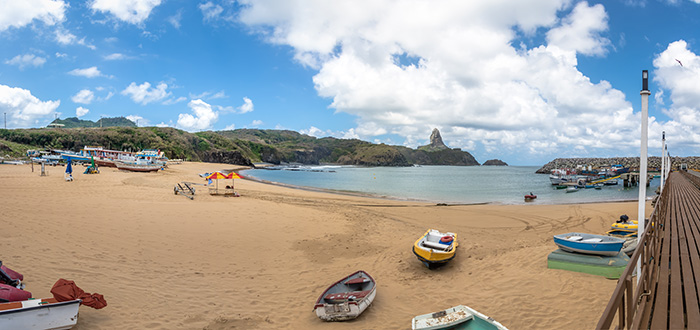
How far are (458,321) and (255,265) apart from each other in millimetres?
7296

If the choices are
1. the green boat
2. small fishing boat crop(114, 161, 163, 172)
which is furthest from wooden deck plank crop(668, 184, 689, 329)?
small fishing boat crop(114, 161, 163, 172)

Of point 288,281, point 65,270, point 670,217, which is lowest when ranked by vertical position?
point 288,281

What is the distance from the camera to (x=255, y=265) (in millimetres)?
11133

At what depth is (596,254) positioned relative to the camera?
8.93 m

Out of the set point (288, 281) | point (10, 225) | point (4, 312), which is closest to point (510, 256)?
point (288, 281)

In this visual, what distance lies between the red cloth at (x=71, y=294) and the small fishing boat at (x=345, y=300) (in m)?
4.53

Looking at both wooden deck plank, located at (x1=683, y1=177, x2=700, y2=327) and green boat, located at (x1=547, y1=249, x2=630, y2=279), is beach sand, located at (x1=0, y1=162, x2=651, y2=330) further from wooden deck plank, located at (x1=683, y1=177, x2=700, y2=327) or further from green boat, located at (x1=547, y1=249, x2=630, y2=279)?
wooden deck plank, located at (x1=683, y1=177, x2=700, y2=327)

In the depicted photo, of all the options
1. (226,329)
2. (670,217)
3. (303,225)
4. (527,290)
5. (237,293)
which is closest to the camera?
(226,329)

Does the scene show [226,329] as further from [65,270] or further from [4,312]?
[65,270]

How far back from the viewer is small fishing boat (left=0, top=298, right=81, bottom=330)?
5.22 metres

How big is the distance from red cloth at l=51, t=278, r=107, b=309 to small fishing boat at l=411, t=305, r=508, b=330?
6452 millimetres

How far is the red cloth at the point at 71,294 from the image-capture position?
5.95 metres

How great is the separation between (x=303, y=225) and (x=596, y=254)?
12112mm

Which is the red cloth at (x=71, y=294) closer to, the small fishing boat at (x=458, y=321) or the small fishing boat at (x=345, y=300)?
the small fishing boat at (x=345, y=300)
